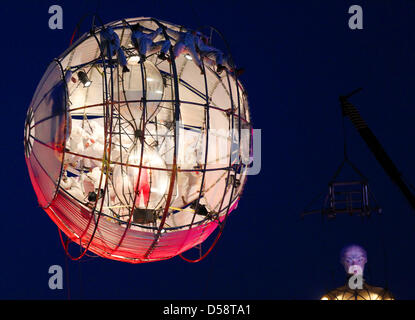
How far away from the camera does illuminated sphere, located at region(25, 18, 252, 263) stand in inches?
181

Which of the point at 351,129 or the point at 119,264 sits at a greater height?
the point at 351,129

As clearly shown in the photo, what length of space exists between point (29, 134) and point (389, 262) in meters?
5.43

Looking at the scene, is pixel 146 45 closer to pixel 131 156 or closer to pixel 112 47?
pixel 112 47

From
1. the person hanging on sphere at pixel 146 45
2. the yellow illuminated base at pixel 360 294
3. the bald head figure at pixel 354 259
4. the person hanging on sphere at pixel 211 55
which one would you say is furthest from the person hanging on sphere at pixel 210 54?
the bald head figure at pixel 354 259

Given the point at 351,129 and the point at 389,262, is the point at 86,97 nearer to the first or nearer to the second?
the point at 351,129

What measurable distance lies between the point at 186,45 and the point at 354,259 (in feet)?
13.9

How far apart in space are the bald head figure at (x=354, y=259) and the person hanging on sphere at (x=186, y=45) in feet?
13.1

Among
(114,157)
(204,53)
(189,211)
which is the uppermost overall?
(204,53)

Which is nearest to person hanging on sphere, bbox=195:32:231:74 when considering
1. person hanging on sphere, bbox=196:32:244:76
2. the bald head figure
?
person hanging on sphere, bbox=196:32:244:76

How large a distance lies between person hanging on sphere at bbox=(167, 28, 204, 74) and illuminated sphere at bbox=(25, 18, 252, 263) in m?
0.11

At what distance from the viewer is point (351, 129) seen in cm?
863

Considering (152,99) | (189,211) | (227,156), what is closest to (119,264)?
(189,211)
